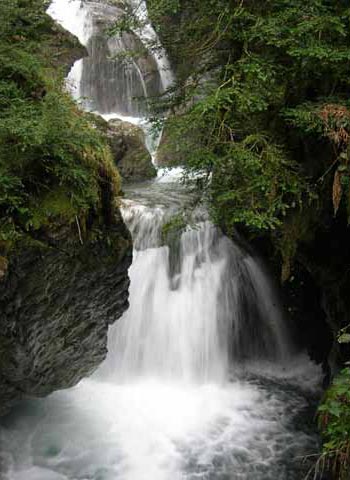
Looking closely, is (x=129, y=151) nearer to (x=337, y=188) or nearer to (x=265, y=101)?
(x=265, y=101)

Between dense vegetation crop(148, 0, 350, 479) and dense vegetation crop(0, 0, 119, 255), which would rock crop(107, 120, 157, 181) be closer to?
dense vegetation crop(148, 0, 350, 479)

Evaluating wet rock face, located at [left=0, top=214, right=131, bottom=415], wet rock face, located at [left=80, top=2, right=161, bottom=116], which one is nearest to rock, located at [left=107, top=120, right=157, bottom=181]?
wet rock face, located at [left=80, top=2, right=161, bottom=116]

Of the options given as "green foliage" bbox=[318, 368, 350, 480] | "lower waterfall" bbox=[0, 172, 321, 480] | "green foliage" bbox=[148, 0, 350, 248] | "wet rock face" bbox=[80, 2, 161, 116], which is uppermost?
"wet rock face" bbox=[80, 2, 161, 116]

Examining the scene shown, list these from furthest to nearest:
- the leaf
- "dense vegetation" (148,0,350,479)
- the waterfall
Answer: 1. the waterfall
2. the leaf
3. "dense vegetation" (148,0,350,479)

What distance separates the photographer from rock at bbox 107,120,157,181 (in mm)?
12914

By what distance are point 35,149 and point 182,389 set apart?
523 centimetres

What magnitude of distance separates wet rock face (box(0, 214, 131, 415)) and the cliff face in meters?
0.01

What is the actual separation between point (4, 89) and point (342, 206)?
3.76 metres

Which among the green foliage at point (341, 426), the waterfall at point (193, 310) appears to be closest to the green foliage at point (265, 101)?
the green foliage at point (341, 426)

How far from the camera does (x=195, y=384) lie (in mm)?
8055

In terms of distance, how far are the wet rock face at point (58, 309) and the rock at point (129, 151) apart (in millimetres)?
7625

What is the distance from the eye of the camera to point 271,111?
5.50 metres

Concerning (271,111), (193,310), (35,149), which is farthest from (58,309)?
(193,310)

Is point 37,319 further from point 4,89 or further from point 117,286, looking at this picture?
point 4,89
